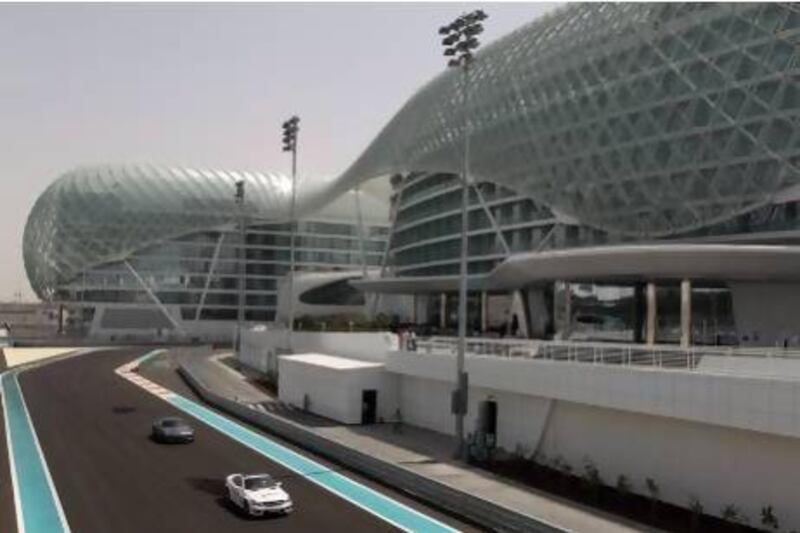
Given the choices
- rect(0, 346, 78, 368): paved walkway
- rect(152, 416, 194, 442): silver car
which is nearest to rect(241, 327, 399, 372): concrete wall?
rect(152, 416, 194, 442): silver car

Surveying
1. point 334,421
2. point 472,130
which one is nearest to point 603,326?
point 334,421

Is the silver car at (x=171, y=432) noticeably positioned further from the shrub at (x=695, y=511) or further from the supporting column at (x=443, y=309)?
the supporting column at (x=443, y=309)

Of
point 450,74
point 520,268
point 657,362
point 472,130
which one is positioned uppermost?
point 450,74

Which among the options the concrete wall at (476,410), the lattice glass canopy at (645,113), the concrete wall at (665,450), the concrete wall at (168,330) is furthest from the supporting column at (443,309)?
the concrete wall at (168,330)

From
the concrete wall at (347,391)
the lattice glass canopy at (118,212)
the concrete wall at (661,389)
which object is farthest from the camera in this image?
the lattice glass canopy at (118,212)

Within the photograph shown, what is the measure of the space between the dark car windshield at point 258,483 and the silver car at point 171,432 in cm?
1375

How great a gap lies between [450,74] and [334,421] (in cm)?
5653

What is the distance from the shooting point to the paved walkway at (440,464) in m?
25.6

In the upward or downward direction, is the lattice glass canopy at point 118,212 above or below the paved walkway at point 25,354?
above

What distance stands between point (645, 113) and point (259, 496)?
139 feet

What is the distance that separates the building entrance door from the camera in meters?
46.9

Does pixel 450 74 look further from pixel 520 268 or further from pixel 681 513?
pixel 681 513

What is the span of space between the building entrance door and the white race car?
19.3 metres

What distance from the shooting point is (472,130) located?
83688 millimetres
